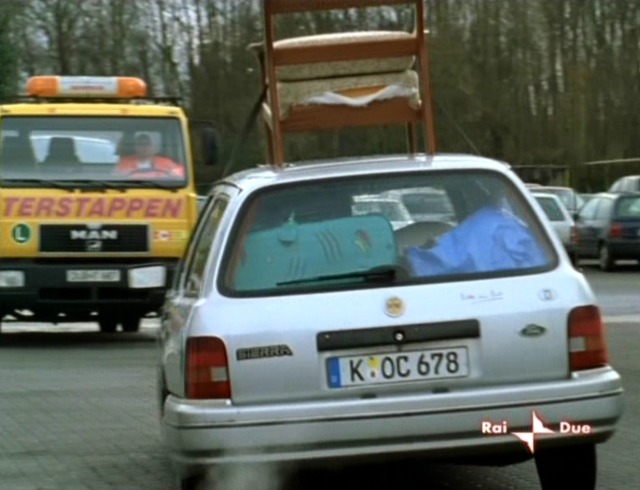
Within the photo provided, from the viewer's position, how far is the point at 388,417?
6844 mm

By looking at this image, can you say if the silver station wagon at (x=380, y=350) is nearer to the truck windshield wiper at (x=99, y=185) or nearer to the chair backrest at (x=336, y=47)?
the chair backrest at (x=336, y=47)

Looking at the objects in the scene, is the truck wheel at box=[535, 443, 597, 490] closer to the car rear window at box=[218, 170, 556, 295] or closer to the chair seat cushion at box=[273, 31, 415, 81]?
the car rear window at box=[218, 170, 556, 295]

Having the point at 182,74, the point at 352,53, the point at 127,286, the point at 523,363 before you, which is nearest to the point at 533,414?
the point at 523,363

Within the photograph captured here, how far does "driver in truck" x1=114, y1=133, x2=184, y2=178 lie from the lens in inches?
667

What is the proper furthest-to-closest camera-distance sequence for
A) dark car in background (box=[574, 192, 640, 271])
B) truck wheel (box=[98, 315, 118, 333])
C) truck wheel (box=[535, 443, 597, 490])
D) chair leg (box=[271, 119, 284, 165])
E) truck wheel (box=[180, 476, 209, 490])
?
dark car in background (box=[574, 192, 640, 271]) < truck wheel (box=[98, 315, 118, 333]) < chair leg (box=[271, 119, 284, 165]) < truck wheel (box=[535, 443, 597, 490]) < truck wheel (box=[180, 476, 209, 490])

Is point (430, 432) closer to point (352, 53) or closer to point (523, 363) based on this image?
point (523, 363)

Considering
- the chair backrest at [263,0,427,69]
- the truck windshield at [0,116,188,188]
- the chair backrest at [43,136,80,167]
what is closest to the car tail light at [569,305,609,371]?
the chair backrest at [263,0,427,69]

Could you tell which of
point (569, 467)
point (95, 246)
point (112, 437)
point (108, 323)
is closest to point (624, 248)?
point (108, 323)

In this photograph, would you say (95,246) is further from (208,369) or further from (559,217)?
(559,217)

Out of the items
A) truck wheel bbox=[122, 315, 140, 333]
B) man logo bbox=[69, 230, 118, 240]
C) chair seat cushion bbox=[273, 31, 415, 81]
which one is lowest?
truck wheel bbox=[122, 315, 140, 333]

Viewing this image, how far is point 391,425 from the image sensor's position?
6.84m

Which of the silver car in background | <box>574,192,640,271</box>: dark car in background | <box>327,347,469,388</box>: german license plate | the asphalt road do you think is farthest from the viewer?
<box>574,192,640,271</box>: dark car in background

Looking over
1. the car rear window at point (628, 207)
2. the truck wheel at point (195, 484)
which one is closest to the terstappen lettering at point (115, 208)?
the truck wheel at point (195, 484)

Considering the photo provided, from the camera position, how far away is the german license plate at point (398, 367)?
6918 millimetres
